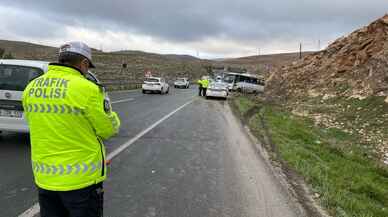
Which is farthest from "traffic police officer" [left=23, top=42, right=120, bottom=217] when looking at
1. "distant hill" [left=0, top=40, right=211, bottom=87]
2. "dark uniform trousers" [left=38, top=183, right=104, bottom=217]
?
"distant hill" [left=0, top=40, right=211, bottom=87]

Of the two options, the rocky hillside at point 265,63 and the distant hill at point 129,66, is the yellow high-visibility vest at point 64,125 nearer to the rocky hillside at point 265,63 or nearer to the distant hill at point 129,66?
the distant hill at point 129,66

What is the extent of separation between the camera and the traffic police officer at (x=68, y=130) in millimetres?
2291

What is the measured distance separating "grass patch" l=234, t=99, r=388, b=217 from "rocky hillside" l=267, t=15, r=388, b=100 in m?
6.24

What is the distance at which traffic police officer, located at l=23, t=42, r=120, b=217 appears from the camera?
229cm

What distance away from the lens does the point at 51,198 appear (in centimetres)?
245

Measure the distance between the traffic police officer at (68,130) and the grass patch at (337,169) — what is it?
3.61 metres

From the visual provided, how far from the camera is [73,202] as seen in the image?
2346 mm

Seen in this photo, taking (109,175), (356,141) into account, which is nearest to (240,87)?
(356,141)

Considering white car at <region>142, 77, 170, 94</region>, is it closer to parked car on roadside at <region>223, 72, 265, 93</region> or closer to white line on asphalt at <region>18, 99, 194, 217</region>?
parked car on roadside at <region>223, 72, 265, 93</region>

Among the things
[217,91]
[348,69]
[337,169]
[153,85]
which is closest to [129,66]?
[153,85]

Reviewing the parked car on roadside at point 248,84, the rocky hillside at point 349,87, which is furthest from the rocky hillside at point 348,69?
the parked car on roadside at point 248,84

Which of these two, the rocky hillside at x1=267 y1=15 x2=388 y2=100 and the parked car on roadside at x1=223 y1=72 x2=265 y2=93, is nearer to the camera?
the rocky hillside at x1=267 y1=15 x2=388 y2=100

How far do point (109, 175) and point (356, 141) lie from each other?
29.0 ft

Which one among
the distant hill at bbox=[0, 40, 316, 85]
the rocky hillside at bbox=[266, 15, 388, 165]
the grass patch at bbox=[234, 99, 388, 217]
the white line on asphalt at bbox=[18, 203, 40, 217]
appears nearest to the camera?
the white line on asphalt at bbox=[18, 203, 40, 217]
